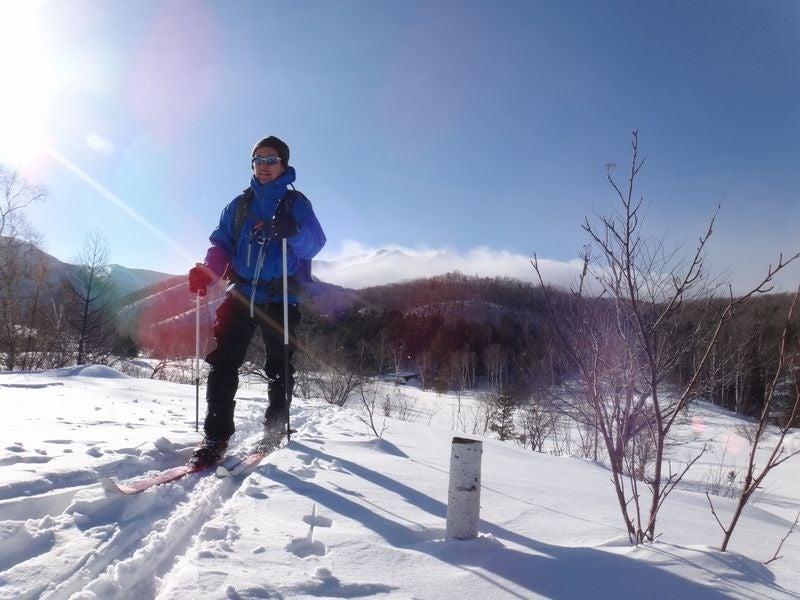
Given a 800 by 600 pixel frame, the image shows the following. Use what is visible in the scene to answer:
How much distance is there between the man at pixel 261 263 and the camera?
2.93 m

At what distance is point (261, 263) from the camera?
10.2 ft

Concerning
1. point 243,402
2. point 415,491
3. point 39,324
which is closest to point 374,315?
point 39,324

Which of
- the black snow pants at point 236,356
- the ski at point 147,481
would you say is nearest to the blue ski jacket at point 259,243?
the black snow pants at point 236,356

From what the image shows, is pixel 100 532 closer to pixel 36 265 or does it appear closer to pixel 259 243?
pixel 259 243

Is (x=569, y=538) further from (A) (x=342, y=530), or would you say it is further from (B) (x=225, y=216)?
(B) (x=225, y=216)

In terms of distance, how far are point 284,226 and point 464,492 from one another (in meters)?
1.99

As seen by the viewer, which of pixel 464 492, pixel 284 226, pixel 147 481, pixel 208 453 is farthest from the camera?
pixel 284 226

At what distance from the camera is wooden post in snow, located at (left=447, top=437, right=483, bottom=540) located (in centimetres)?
151

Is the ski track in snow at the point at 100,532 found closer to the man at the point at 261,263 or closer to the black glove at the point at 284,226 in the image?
the man at the point at 261,263

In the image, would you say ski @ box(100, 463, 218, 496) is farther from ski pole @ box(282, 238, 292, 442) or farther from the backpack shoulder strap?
the backpack shoulder strap

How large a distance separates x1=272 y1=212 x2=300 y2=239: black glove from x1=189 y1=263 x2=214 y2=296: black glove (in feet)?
1.93

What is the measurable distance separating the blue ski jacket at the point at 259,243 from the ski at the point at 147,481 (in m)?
1.09

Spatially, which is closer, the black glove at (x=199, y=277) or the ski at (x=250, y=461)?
the ski at (x=250, y=461)

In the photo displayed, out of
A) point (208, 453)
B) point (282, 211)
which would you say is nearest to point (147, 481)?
point (208, 453)
